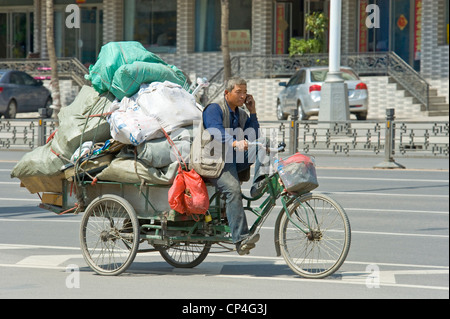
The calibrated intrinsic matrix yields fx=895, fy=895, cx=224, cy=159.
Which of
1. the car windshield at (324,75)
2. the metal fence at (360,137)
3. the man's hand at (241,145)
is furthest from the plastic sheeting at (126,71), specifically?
the car windshield at (324,75)

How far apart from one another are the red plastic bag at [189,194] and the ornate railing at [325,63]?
22651mm

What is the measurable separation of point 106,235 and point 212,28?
30719mm

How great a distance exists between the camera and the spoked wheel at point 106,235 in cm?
743

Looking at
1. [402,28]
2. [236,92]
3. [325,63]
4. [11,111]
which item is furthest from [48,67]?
[236,92]

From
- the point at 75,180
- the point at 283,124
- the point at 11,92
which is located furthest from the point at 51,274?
the point at 11,92

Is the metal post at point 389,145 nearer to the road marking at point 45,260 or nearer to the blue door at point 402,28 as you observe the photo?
the road marking at point 45,260

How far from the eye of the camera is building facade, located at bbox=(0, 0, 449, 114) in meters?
32.8

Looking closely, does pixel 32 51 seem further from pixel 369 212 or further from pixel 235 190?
pixel 235 190

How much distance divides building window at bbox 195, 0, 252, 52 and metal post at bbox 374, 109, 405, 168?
58.2 ft

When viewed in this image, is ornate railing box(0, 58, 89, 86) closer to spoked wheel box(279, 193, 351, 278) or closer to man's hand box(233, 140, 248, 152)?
spoked wheel box(279, 193, 351, 278)

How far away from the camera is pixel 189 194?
7.03 meters

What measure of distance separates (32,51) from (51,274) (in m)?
35.4

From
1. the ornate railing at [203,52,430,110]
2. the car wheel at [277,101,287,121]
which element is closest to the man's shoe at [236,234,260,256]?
the car wheel at [277,101,287,121]

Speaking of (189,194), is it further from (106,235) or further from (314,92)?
(314,92)
